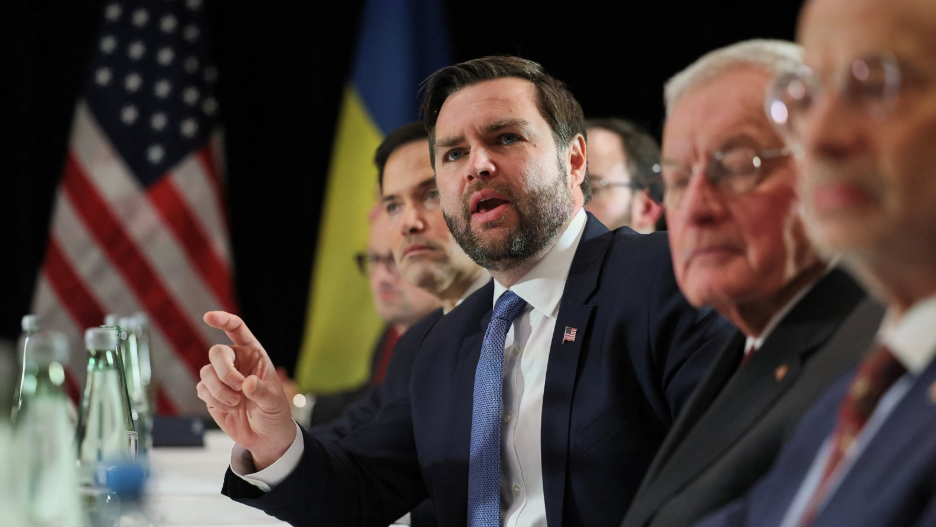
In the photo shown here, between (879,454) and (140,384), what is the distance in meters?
2.55

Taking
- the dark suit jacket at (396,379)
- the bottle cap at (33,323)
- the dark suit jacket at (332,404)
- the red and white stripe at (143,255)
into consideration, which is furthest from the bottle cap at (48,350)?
the red and white stripe at (143,255)

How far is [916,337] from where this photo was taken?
80 centimetres

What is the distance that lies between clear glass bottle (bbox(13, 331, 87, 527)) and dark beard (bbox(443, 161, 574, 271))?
3.16 ft

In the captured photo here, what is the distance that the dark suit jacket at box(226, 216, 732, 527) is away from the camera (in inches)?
75.2

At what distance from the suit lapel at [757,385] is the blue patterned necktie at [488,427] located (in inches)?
29.5

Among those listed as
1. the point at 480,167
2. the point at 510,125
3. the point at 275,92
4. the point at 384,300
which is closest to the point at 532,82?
the point at 510,125

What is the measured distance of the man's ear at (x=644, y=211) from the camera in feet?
12.5

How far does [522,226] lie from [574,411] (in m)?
0.42

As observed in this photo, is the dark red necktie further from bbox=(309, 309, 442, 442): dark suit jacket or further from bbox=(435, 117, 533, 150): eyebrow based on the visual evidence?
bbox=(309, 309, 442, 442): dark suit jacket

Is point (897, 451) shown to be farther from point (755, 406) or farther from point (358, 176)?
point (358, 176)

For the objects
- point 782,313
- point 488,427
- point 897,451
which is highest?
point 897,451

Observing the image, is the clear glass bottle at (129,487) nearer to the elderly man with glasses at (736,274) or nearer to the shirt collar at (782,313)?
the elderly man with glasses at (736,274)

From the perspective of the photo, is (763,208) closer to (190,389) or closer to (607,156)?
(607,156)

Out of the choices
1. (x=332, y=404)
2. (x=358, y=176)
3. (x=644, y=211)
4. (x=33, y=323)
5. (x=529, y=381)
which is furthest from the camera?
(x=358, y=176)
